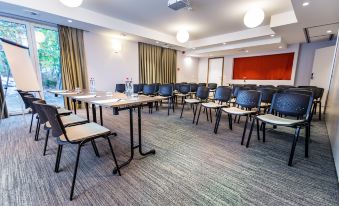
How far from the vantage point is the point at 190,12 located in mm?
4023

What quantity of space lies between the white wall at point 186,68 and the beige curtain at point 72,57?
4.88 m

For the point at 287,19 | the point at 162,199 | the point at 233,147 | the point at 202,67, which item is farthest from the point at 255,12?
the point at 202,67

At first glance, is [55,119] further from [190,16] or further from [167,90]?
[190,16]

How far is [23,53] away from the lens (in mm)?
3434

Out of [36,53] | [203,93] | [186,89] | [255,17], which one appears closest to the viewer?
[255,17]

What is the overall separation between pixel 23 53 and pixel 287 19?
20.7 feet

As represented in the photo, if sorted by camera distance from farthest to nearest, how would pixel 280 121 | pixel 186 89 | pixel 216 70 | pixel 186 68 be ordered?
1. pixel 216 70
2. pixel 186 68
3. pixel 186 89
4. pixel 280 121

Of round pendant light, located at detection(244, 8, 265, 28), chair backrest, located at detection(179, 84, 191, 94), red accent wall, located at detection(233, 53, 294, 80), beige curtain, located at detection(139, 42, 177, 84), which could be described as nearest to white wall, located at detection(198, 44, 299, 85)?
red accent wall, located at detection(233, 53, 294, 80)

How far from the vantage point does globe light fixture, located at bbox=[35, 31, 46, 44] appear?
4.24 metres

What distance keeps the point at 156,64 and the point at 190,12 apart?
3328 millimetres

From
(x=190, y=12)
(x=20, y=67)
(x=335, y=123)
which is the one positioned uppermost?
(x=190, y=12)

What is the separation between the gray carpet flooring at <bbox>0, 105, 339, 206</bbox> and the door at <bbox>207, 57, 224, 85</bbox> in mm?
6690

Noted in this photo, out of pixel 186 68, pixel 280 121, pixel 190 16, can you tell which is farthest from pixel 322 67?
pixel 186 68

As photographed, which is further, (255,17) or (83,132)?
(255,17)
